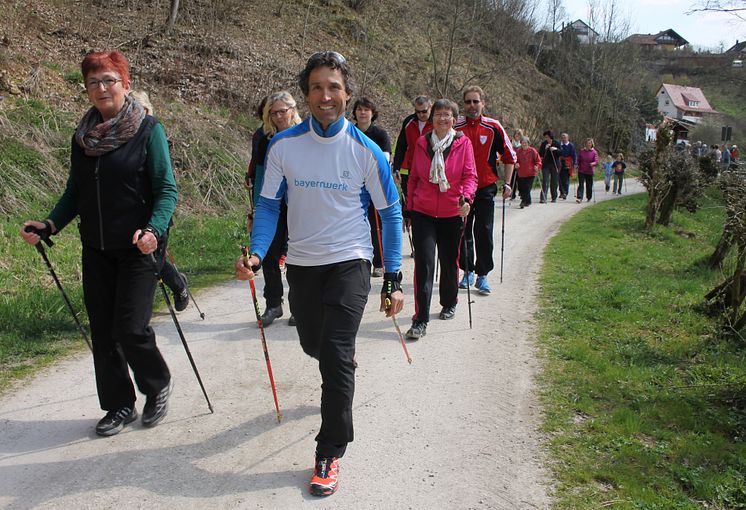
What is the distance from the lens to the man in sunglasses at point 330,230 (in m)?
3.59

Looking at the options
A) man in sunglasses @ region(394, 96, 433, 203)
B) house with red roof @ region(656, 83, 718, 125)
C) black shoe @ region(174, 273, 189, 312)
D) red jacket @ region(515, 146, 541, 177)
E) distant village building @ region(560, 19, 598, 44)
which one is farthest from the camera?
house with red roof @ region(656, 83, 718, 125)

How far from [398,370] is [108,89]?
3044 millimetres

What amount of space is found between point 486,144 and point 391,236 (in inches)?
163

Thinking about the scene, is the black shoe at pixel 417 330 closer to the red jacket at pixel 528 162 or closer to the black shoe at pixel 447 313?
the black shoe at pixel 447 313

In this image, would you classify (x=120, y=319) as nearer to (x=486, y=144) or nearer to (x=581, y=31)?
(x=486, y=144)

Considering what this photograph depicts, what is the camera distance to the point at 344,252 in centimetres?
374

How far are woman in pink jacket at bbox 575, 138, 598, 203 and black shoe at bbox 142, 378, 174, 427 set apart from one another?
18.4m

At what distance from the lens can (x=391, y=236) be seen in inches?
150

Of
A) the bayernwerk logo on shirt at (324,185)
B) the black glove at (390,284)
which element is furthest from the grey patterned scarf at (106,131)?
the black glove at (390,284)

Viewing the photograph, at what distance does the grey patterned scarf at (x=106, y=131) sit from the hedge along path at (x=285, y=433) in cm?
179

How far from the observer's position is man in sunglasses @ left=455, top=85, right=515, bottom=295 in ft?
24.6

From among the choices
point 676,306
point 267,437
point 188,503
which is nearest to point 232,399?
point 267,437

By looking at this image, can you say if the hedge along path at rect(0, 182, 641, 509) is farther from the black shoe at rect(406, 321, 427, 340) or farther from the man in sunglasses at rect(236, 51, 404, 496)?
the man in sunglasses at rect(236, 51, 404, 496)

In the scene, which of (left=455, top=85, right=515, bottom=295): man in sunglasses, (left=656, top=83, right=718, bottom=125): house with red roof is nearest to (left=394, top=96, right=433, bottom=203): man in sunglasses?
(left=455, top=85, right=515, bottom=295): man in sunglasses
